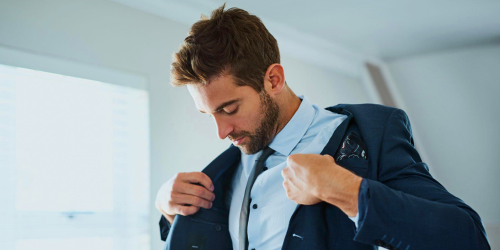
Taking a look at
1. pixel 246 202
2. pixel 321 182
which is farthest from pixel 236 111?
pixel 321 182

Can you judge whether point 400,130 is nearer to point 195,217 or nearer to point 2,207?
point 195,217

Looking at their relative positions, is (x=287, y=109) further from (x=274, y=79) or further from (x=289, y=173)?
(x=289, y=173)

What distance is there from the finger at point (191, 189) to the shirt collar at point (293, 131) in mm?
261

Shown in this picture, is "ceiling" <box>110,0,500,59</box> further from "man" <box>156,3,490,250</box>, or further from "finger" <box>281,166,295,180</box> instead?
"finger" <box>281,166,295,180</box>

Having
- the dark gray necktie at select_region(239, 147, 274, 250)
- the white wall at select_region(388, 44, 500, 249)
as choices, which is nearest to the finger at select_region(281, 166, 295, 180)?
the dark gray necktie at select_region(239, 147, 274, 250)

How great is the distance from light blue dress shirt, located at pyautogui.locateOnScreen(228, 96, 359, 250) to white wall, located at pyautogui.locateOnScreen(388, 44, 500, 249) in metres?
3.42

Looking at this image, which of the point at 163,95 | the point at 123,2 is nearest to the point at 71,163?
the point at 163,95

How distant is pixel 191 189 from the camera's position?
1601mm

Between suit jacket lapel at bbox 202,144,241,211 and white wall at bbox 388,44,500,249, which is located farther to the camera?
white wall at bbox 388,44,500,249

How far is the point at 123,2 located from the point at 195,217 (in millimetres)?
1809

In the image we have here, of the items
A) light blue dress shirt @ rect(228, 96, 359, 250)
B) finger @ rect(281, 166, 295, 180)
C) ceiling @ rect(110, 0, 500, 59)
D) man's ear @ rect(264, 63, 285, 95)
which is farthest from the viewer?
ceiling @ rect(110, 0, 500, 59)

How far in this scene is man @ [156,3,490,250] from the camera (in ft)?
3.57

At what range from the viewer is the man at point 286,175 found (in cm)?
109

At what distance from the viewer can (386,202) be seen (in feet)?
3.55
